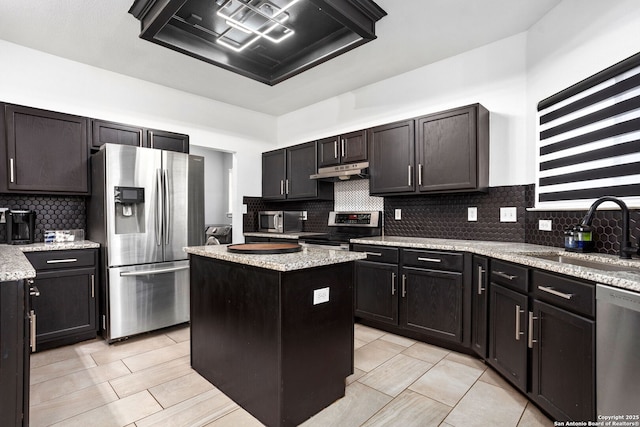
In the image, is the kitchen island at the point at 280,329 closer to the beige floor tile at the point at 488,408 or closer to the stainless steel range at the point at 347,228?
the beige floor tile at the point at 488,408

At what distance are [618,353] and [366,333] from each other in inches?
82.6

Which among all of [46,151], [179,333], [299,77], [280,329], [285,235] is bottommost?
[179,333]

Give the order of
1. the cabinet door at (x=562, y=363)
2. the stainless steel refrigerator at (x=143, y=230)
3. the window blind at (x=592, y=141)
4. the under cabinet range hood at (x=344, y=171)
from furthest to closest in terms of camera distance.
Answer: the under cabinet range hood at (x=344, y=171)
the stainless steel refrigerator at (x=143, y=230)
the window blind at (x=592, y=141)
the cabinet door at (x=562, y=363)

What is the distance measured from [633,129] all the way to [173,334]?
13.1ft

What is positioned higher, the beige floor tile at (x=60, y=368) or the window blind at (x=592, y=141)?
the window blind at (x=592, y=141)

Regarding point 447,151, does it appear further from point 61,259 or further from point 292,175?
point 61,259

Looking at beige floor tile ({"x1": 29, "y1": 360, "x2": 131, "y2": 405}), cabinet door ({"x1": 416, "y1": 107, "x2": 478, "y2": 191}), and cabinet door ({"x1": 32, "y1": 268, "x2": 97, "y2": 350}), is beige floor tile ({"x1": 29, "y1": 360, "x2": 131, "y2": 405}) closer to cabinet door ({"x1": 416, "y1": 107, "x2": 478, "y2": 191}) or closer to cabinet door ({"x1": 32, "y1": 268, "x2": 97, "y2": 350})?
cabinet door ({"x1": 32, "y1": 268, "x2": 97, "y2": 350})

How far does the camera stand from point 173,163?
3.31 metres

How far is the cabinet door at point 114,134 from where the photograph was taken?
3.25 m

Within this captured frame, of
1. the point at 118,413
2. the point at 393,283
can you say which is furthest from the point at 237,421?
the point at 393,283

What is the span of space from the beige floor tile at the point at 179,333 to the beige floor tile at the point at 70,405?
0.90 m

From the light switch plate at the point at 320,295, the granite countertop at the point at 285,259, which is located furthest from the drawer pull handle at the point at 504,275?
the light switch plate at the point at 320,295

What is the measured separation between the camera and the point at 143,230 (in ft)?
10.2

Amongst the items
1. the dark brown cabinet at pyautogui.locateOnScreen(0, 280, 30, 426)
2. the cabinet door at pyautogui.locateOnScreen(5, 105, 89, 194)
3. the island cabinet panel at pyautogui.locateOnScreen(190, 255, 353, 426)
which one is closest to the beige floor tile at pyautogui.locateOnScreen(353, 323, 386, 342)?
the island cabinet panel at pyautogui.locateOnScreen(190, 255, 353, 426)
